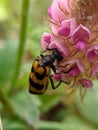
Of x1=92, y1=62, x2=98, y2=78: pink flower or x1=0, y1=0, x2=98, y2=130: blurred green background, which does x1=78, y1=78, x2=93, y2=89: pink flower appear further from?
x1=0, y1=0, x2=98, y2=130: blurred green background

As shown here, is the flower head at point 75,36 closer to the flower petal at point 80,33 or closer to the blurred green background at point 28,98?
the flower petal at point 80,33

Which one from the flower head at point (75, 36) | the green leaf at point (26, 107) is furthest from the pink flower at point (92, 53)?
the green leaf at point (26, 107)

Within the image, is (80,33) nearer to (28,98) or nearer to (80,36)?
(80,36)

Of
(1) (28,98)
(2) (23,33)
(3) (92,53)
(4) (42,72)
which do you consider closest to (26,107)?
(1) (28,98)

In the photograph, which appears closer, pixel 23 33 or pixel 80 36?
pixel 80 36

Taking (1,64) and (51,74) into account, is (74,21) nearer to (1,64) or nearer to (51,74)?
(51,74)

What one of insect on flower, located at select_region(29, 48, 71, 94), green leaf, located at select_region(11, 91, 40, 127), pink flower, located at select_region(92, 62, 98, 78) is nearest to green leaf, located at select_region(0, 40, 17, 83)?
green leaf, located at select_region(11, 91, 40, 127)

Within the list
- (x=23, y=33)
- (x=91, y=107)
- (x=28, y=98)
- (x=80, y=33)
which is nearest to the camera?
(x=80, y=33)
